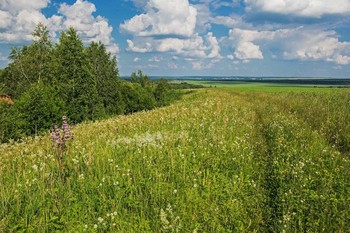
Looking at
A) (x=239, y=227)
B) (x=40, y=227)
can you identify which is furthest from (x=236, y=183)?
(x=40, y=227)

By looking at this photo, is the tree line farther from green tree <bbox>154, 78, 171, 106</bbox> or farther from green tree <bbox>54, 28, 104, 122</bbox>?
green tree <bbox>154, 78, 171, 106</bbox>

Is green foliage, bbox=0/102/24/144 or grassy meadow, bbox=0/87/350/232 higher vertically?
grassy meadow, bbox=0/87/350/232

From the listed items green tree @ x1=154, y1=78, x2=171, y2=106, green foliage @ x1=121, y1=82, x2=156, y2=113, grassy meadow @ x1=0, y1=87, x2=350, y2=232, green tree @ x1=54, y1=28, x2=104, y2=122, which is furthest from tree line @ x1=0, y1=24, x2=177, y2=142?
green tree @ x1=154, y1=78, x2=171, y2=106

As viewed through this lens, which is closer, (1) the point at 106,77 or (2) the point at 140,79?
(1) the point at 106,77

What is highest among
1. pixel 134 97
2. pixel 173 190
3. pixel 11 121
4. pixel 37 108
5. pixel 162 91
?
pixel 173 190

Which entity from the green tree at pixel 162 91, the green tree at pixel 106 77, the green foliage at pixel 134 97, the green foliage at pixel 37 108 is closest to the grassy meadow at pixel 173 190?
the green foliage at pixel 37 108

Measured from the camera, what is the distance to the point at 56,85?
48.8 metres

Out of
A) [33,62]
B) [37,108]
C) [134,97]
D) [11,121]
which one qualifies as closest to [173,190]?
[11,121]

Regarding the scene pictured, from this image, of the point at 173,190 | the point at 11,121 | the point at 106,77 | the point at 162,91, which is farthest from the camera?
the point at 162,91

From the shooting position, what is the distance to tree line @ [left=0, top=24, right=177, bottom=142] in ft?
133

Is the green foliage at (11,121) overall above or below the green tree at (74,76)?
below

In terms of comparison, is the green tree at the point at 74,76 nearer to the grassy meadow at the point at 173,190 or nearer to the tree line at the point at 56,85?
the tree line at the point at 56,85

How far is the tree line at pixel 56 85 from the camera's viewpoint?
133 feet

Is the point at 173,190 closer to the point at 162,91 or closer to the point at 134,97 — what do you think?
the point at 134,97
